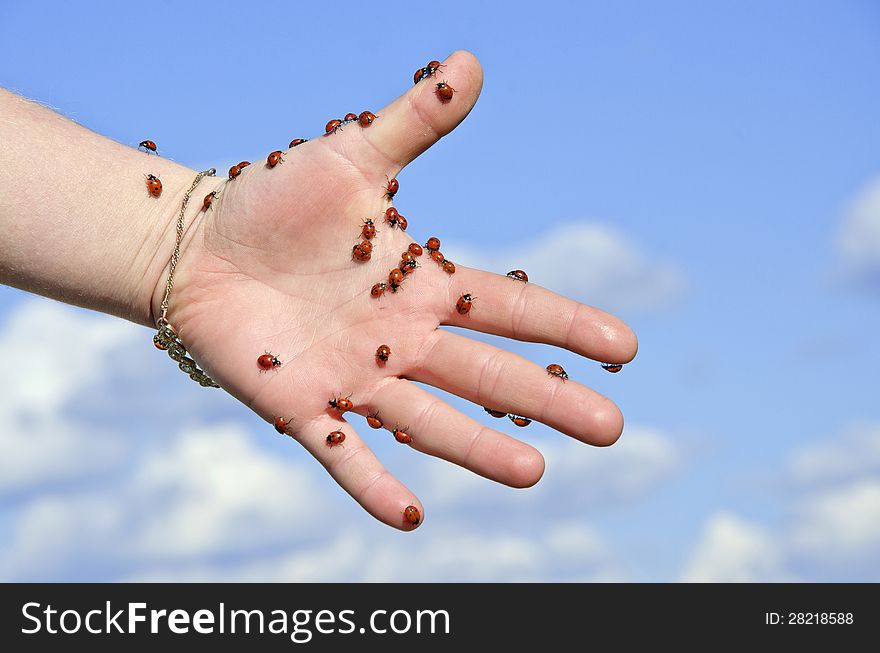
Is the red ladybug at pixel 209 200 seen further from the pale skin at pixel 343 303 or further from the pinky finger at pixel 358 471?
the pinky finger at pixel 358 471

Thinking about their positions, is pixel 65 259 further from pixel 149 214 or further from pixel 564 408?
pixel 564 408

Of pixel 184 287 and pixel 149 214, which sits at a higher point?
pixel 149 214

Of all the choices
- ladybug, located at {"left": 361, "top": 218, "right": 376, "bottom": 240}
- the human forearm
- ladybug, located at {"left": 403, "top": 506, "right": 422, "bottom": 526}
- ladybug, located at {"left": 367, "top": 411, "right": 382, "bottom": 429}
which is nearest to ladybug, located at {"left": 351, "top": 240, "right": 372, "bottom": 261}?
ladybug, located at {"left": 361, "top": 218, "right": 376, "bottom": 240}

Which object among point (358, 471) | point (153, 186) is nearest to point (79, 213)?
point (153, 186)

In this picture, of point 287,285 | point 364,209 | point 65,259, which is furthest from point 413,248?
point 65,259

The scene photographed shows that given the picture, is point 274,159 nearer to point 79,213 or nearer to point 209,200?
point 209,200

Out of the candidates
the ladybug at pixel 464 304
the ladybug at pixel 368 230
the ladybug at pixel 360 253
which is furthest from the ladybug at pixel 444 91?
the ladybug at pixel 464 304
